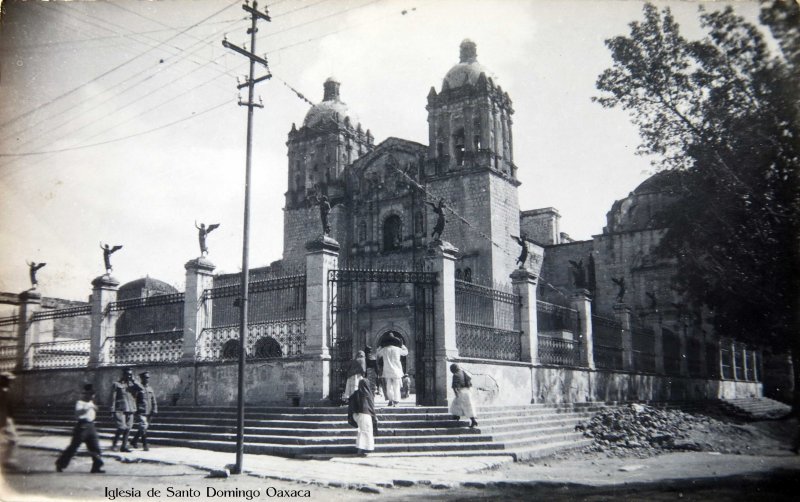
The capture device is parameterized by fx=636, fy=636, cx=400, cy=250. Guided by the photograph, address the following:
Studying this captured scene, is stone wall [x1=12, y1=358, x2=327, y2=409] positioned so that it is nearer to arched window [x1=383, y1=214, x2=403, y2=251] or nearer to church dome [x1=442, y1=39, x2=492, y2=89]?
arched window [x1=383, y1=214, x2=403, y2=251]

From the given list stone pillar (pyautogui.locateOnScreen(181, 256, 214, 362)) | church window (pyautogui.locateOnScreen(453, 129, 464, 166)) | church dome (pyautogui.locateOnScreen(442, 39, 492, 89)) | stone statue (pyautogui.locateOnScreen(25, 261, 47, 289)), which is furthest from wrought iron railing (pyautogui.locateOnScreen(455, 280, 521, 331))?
church dome (pyautogui.locateOnScreen(442, 39, 492, 89))

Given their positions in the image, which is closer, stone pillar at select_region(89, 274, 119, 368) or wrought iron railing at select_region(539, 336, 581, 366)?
stone pillar at select_region(89, 274, 119, 368)

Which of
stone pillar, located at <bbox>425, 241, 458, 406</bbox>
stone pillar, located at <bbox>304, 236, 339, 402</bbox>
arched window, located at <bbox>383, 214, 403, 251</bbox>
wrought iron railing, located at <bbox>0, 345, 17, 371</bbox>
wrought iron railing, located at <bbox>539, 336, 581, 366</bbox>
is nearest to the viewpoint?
stone pillar, located at <bbox>304, 236, 339, 402</bbox>

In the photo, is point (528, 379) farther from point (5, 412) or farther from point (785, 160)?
point (5, 412)

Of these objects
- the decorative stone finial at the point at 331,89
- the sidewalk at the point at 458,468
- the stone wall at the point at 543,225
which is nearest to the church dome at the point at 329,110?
the decorative stone finial at the point at 331,89

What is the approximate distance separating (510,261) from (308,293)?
17.0 m

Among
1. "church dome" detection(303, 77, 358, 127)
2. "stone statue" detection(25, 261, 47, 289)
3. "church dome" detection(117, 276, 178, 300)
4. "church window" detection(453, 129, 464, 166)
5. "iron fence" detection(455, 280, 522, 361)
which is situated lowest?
"iron fence" detection(455, 280, 522, 361)

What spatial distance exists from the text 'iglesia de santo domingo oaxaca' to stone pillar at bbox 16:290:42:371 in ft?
0.13

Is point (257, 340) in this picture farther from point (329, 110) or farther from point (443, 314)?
point (329, 110)

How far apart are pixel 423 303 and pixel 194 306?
5274mm

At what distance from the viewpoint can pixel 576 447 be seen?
12961 millimetres

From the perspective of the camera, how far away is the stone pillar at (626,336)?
21.2 m

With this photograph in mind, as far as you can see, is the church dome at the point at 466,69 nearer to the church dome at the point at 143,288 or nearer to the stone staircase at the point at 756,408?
the stone staircase at the point at 756,408

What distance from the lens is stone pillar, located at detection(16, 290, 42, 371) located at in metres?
17.7
